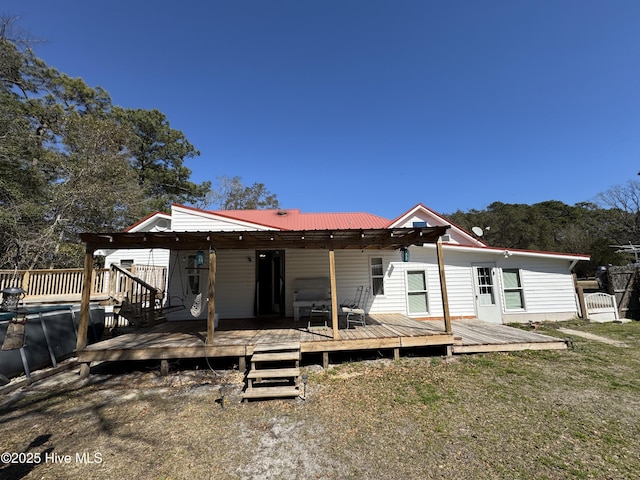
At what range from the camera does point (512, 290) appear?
377 inches

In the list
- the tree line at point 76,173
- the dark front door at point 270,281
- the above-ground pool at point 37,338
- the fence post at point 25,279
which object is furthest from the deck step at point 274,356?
the tree line at point 76,173

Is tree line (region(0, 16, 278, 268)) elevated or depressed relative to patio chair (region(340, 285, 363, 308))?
elevated

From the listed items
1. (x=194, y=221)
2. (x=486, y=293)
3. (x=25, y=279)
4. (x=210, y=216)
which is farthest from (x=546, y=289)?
(x=25, y=279)

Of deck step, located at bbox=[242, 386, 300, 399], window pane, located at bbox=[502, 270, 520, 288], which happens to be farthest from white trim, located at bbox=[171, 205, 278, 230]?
window pane, located at bbox=[502, 270, 520, 288]

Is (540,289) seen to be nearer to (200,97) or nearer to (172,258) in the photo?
(172,258)

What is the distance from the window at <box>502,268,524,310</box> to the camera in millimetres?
9539

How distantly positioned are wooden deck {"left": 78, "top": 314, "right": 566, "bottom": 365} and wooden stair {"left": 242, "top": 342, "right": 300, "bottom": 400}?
0.32 metres

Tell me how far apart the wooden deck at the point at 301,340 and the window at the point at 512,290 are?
2.37 m

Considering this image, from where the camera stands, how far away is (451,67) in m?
12.0

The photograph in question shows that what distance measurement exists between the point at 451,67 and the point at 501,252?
863 cm

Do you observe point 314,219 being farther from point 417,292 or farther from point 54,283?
point 54,283

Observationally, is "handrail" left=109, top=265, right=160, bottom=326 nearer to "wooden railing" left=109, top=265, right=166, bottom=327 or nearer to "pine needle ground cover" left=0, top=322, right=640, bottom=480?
"wooden railing" left=109, top=265, right=166, bottom=327

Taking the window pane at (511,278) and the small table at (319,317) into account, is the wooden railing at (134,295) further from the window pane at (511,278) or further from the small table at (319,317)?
the window pane at (511,278)

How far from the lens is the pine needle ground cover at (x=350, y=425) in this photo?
9.10 feet
